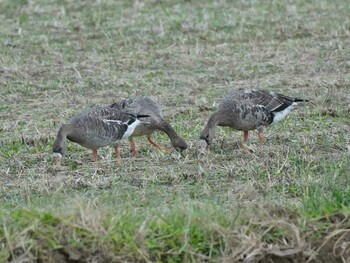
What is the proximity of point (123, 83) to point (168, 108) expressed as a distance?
158cm

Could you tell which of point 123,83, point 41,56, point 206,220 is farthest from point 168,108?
point 206,220

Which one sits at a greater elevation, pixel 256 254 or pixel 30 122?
pixel 256 254

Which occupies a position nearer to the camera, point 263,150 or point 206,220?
point 206,220

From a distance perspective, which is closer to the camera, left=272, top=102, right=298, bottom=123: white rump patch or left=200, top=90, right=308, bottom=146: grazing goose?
left=200, top=90, right=308, bottom=146: grazing goose

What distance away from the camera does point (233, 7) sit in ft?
72.5

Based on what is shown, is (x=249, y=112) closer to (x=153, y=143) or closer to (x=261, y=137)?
(x=261, y=137)

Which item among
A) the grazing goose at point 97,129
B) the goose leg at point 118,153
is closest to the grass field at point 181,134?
the goose leg at point 118,153

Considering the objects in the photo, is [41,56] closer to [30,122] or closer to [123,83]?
[123,83]

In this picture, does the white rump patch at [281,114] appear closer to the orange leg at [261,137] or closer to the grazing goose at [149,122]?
the orange leg at [261,137]

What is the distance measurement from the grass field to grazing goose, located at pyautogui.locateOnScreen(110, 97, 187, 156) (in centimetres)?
20

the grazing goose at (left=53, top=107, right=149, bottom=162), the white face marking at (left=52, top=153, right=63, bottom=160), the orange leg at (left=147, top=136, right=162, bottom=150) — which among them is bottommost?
the orange leg at (left=147, top=136, right=162, bottom=150)

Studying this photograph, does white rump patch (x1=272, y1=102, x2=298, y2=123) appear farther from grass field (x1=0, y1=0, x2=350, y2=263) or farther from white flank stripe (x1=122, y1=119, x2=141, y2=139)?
white flank stripe (x1=122, y1=119, x2=141, y2=139)

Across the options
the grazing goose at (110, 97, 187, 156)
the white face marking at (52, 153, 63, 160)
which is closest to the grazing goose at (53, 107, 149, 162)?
the white face marking at (52, 153, 63, 160)

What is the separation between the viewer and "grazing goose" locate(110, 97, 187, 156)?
41.4 feet
